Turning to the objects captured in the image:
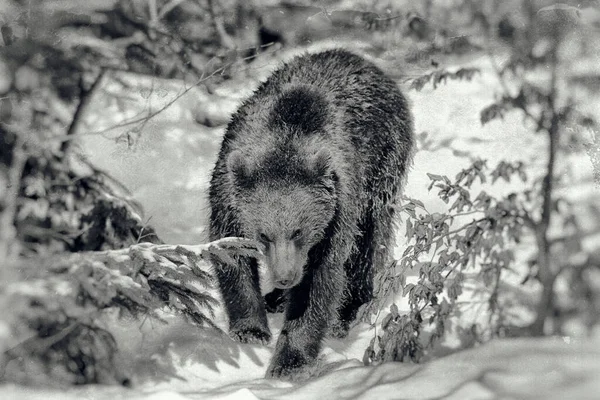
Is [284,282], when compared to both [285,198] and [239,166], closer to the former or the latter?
[285,198]

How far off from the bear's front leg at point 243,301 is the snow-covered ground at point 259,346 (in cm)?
13

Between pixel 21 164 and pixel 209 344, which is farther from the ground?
pixel 21 164

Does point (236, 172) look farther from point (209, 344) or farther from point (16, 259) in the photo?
point (16, 259)

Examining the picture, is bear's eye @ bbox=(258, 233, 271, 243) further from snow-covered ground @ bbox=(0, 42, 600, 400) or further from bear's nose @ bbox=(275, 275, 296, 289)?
snow-covered ground @ bbox=(0, 42, 600, 400)

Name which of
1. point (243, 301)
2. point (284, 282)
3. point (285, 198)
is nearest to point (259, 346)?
point (243, 301)

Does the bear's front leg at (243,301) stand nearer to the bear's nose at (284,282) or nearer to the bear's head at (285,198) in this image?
the bear's head at (285,198)

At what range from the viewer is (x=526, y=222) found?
12.1 ft

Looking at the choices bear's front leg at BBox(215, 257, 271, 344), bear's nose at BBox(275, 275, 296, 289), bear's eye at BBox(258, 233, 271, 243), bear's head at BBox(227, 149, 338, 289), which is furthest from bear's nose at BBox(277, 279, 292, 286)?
bear's front leg at BBox(215, 257, 271, 344)

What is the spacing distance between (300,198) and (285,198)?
10cm

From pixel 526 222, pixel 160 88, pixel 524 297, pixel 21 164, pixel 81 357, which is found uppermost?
pixel 160 88

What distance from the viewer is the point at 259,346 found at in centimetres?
453

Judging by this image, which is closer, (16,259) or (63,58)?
(16,259)

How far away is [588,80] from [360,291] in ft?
7.55

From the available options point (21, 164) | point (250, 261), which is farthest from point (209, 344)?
point (21, 164)
